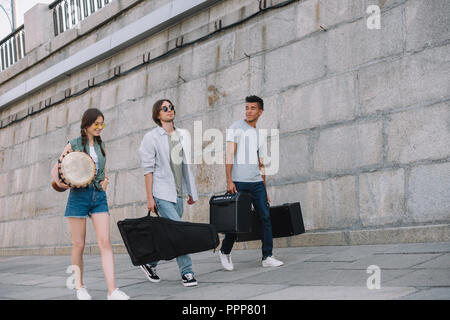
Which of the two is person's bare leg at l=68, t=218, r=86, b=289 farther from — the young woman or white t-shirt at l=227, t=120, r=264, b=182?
white t-shirt at l=227, t=120, r=264, b=182

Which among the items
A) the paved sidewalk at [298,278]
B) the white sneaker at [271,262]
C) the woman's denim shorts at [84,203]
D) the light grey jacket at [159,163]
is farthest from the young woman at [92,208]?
the white sneaker at [271,262]

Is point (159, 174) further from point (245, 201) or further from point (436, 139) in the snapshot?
point (436, 139)

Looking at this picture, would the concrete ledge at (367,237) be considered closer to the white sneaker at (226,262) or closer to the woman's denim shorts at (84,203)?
the white sneaker at (226,262)

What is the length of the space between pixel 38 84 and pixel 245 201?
9.72 metres

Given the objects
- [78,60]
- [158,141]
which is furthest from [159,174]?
[78,60]

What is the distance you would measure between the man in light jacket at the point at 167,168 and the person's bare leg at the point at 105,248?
0.64 meters

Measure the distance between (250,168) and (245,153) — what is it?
176 mm

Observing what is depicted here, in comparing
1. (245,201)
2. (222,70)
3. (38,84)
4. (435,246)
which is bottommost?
(435,246)

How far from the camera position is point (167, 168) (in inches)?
210

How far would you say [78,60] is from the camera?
1216cm

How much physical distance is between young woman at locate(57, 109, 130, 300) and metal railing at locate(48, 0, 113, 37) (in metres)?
7.77

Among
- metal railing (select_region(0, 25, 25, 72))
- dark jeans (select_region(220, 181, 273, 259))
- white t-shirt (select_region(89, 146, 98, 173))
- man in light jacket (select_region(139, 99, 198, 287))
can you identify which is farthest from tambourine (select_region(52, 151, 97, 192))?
metal railing (select_region(0, 25, 25, 72))

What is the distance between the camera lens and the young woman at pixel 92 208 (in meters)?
4.55

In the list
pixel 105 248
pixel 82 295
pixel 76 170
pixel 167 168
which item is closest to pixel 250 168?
pixel 167 168
